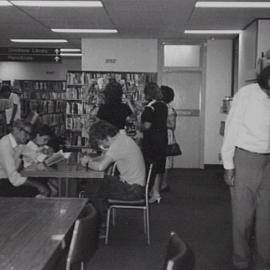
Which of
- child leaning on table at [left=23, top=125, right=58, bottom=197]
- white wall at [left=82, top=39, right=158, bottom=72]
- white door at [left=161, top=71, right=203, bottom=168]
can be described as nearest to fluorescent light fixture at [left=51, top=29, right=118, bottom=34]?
white wall at [left=82, top=39, right=158, bottom=72]

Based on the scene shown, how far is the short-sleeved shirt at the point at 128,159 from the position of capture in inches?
180

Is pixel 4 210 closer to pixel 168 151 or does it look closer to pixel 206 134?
pixel 168 151

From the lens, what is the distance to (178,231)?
5.27m

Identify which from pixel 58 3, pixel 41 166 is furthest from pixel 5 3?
pixel 41 166

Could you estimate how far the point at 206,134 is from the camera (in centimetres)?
1027

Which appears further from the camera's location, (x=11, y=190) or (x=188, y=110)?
(x=188, y=110)

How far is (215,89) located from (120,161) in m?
5.99

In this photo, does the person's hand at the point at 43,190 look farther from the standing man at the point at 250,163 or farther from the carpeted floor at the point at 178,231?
the standing man at the point at 250,163

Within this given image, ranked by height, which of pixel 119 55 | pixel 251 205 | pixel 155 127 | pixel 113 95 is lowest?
pixel 251 205

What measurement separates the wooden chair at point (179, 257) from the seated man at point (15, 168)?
2.77 m

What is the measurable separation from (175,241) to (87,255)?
1.75 feet

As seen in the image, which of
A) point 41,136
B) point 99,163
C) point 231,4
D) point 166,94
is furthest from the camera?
point 166,94

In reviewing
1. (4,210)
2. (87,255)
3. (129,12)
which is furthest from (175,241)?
(129,12)

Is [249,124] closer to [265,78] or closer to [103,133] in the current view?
[265,78]
